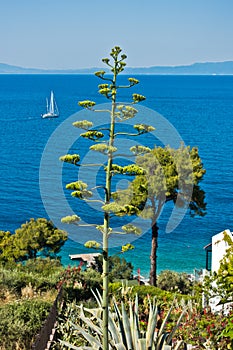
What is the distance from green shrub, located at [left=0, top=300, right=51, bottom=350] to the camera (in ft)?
19.7

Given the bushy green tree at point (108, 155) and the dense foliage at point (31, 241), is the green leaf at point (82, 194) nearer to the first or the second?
the bushy green tree at point (108, 155)

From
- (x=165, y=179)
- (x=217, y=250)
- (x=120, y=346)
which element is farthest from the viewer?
(x=165, y=179)

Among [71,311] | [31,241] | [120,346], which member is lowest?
[120,346]

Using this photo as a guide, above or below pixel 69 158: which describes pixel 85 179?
above

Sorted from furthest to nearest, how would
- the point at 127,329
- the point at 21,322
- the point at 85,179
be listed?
the point at 85,179
the point at 21,322
the point at 127,329

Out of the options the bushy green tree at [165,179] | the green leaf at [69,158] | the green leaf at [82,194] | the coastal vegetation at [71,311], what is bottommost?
the coastal vegetation at [71,311]

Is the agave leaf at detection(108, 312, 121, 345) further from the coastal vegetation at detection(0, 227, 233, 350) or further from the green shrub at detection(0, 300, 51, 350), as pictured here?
the green shrub at detection(0, 300, 51, 350)

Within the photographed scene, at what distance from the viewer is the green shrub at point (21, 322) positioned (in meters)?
6.01

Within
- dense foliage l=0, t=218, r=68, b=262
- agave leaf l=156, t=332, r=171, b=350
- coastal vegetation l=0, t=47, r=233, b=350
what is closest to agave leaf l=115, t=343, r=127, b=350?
coastal vegetation l=0, t=47, r=233, b=350

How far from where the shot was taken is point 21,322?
6336 mm

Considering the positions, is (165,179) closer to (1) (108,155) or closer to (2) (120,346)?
(2) (120,346)

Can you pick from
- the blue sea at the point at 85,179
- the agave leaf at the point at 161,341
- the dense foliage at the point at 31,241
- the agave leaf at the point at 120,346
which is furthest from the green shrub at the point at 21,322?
the dense foliage at the point at 31,241

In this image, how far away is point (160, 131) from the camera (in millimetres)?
50406

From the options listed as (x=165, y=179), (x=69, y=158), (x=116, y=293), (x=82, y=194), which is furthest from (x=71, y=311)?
(x=165, y=179)
